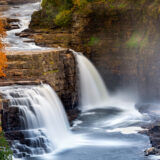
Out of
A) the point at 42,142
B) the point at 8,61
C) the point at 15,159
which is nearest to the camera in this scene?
the point at 15,159

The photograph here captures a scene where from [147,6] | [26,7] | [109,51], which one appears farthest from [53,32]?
[26,7]

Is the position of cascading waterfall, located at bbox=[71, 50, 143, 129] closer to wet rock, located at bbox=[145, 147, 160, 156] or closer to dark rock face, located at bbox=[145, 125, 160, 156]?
dark rock face, located at bbox=[145, 125, 160, 156]

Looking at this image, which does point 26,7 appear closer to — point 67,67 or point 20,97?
point 67,67

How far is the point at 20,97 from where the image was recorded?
20.9 metres

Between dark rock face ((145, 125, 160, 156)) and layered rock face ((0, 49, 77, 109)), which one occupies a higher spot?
layered rock face ((0, 49, 77, 109))

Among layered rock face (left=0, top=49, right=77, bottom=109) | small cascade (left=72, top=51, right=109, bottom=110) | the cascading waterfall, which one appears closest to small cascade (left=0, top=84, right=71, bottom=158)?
layered rock face (left=0, top=49, right=77, bottom=109)

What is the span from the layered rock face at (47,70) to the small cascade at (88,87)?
104cm

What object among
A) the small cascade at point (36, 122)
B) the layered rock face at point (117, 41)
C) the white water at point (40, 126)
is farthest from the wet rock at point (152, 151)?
the layered rock face at point (117, 41)

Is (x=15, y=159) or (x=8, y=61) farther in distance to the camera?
(x=8, y=61)

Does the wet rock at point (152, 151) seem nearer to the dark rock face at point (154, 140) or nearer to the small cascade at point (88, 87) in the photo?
the dark rock face at point (154, 140)

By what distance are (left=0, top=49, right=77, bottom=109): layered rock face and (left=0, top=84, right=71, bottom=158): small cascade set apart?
1604mm

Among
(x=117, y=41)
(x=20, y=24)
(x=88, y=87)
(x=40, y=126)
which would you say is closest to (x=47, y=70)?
(x=88, y=87)

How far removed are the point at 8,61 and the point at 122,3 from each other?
1243 cm

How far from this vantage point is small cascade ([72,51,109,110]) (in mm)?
30641
